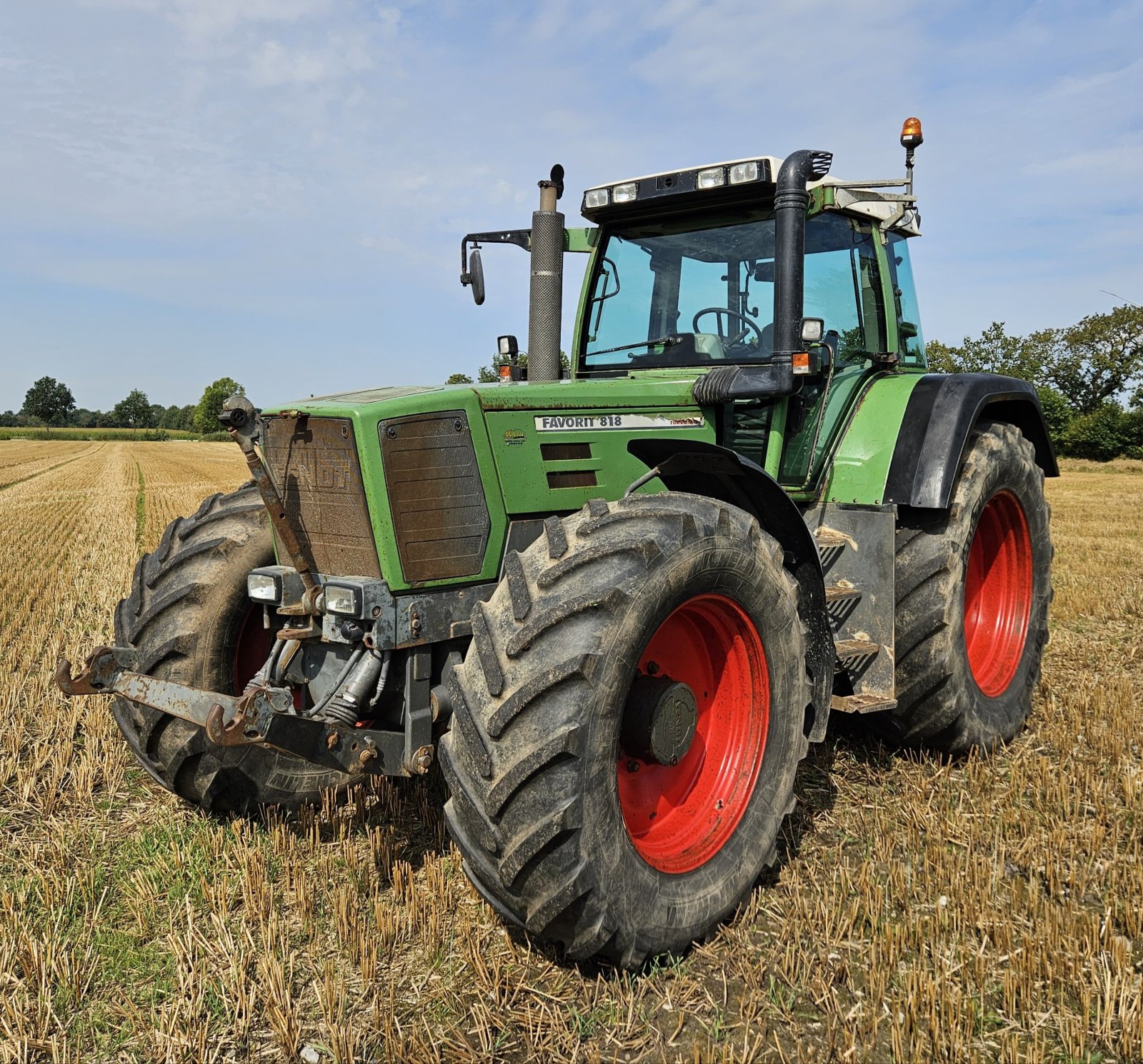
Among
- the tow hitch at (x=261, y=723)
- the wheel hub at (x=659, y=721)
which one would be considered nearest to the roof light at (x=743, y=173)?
the wheel hub at (x=659, y=721)

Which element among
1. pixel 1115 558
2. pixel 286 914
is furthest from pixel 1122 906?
pixel 1115 558

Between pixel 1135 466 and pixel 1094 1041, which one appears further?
pixel 1135 466

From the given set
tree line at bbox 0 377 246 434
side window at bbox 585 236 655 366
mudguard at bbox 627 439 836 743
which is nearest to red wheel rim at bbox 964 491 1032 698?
mudguard at bbox 627 439 836 743

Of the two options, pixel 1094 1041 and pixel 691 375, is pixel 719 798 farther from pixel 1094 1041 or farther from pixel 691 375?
pixel 691 375

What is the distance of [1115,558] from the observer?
10.5 m

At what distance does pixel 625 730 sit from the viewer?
2896mm

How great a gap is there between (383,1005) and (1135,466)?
3548cm

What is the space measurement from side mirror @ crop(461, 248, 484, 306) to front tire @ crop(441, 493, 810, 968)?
1856 mm

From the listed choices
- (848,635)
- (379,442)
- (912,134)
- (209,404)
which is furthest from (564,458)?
(209,404)

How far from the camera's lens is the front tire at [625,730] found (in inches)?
95.6

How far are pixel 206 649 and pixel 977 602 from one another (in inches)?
154

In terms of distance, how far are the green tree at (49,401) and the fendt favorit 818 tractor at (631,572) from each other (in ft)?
379

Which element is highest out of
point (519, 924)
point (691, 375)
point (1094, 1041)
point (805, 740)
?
point (691, 375)

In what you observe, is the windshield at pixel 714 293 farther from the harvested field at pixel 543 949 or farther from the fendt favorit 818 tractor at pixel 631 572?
the harvested field at pixel 543 949
